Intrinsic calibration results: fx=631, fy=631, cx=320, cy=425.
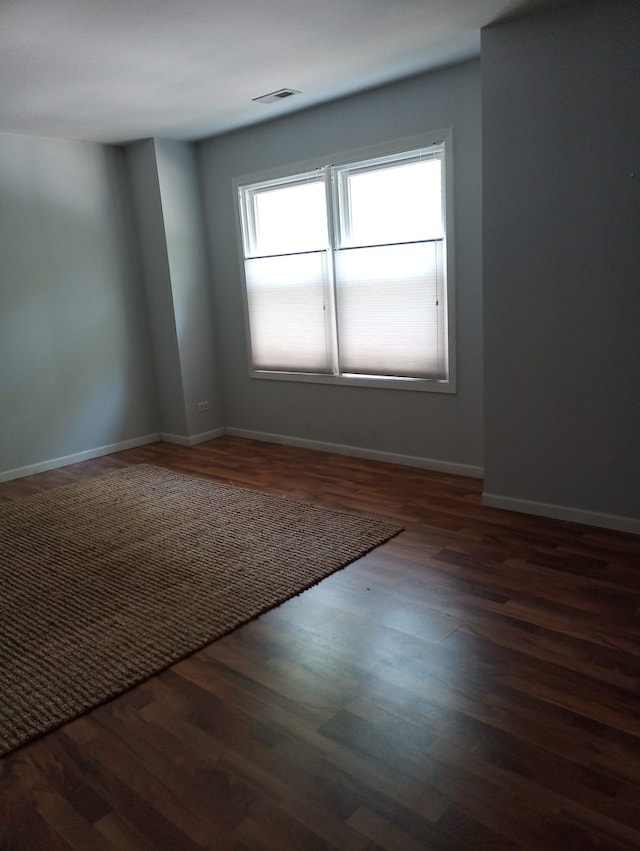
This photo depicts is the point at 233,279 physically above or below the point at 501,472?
above

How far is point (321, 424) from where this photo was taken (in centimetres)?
512

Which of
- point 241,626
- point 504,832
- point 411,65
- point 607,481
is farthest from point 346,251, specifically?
point 504,832

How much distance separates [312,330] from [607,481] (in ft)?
8.32

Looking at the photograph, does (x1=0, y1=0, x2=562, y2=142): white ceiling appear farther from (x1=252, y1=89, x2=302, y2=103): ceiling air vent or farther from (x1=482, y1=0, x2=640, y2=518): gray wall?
(x1=482, y1=0, x2=640, y2=518): gray wall

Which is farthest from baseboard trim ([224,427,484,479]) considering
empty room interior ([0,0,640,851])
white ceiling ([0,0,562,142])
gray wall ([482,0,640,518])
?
white ceiling ([0,0,562,142])

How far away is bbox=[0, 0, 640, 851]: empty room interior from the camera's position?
182 centimetres

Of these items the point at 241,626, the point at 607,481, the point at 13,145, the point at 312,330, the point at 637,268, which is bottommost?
the point at 241,626

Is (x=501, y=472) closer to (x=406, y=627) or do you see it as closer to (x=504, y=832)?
(x=406, y=627)

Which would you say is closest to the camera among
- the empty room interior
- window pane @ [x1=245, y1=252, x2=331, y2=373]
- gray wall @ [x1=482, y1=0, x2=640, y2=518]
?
the empty room interior

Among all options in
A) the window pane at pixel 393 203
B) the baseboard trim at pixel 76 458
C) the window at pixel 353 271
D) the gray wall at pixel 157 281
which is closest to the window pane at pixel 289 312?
the window at pixel 353 271

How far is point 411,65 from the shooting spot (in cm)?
374

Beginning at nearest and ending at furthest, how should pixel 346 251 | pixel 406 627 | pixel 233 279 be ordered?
1. pixel 406 627
2. pixel 346 251
3. pixel 233 279

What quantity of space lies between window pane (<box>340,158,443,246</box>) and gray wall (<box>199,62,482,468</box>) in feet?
0.59

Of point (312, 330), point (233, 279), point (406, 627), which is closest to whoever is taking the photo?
point (406, 627)
